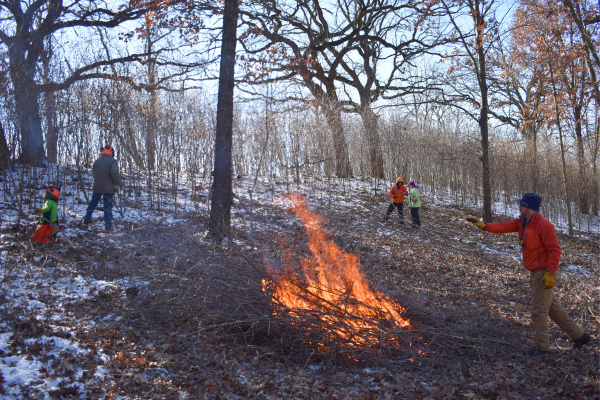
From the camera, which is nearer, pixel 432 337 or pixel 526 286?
pixel 432 337

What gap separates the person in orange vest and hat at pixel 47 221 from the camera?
6000 millimetres

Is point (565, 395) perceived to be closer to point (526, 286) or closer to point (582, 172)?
point (526, 286)

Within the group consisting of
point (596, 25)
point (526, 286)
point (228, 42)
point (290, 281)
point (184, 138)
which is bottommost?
point (526, 286)

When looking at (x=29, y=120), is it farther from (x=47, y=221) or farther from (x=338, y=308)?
(x=338, y=308)

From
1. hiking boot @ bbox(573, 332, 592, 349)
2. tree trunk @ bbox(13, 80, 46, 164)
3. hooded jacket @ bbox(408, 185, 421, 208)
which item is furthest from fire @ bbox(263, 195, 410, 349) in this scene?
tree trunk @ bbox(13, 80, 46, 164)

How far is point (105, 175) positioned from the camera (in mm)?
7637

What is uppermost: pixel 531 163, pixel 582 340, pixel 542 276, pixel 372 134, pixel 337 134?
pixel 372 134

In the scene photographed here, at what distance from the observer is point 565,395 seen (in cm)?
327

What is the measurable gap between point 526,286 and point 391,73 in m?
15.3

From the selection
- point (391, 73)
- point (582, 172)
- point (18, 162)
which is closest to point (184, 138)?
point (18, 162)

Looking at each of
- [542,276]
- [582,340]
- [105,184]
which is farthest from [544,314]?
[105,184]

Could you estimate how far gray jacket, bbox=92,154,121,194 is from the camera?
757cm

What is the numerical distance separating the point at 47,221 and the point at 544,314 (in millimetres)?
7588

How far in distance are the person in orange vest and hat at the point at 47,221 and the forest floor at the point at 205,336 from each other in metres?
0.17
